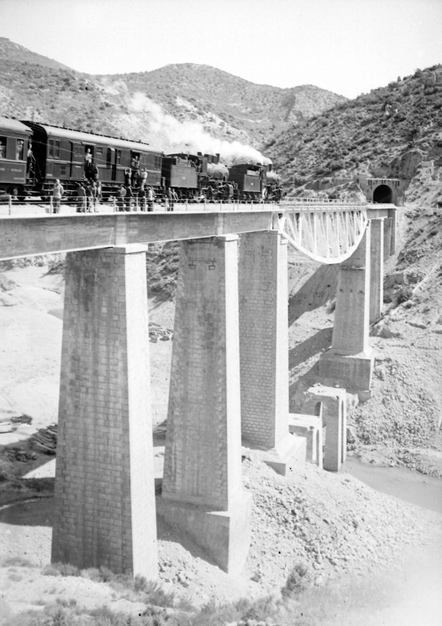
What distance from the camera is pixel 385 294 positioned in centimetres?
5300

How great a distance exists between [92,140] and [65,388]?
23.3 ft

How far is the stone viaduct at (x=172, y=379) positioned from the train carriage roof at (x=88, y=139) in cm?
285

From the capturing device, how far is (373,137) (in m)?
82.1

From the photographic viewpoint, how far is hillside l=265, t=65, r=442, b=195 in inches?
2825

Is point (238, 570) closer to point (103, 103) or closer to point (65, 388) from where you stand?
point (65, 388)

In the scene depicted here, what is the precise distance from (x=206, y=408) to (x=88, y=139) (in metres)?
9.10

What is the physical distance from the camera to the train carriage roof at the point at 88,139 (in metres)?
17.7

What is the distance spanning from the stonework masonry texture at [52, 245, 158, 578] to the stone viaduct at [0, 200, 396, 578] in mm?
32

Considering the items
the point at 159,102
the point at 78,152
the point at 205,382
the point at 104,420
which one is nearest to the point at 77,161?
the point at 78,152

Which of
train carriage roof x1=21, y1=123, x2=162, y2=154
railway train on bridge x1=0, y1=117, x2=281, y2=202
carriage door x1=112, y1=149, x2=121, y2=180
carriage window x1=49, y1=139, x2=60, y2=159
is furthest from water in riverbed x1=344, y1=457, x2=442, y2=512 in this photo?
carriage window x1=49, y1=139, x2=60, y2=159

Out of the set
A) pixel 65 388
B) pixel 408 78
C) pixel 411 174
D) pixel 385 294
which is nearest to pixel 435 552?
pixel 65 388

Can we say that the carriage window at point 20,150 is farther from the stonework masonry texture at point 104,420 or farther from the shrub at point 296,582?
the shrub at point 296,582

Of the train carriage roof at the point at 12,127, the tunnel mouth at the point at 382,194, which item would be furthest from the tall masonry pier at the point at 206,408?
the tunnel mouth at the point at 382,194

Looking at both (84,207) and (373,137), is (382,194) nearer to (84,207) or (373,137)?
(373,137)
